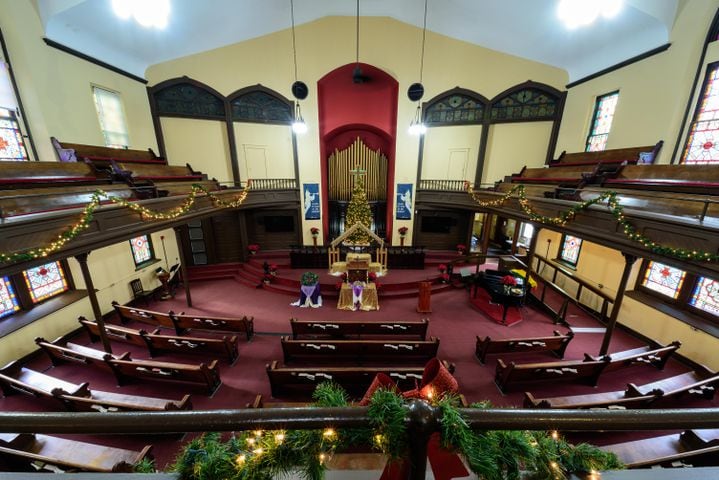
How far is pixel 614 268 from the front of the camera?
23.4ft

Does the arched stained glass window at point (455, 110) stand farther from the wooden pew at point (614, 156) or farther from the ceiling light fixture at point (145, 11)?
the ceiling light fixture at point (145, 11)

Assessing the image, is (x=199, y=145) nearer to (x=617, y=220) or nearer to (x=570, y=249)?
(x=617, y=220)

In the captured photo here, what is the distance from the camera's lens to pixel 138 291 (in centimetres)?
835

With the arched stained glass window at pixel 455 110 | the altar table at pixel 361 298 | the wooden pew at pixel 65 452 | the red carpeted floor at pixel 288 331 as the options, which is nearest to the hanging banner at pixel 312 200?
the red carpeted floor at pixel 288 331

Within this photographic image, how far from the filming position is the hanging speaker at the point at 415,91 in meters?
10.3

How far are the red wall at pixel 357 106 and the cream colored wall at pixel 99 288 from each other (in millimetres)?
6978

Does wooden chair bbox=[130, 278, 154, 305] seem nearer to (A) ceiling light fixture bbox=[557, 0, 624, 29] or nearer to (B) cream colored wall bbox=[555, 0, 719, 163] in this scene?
(A) ceiling light fixture bbox=[557, 0, 624, 29]

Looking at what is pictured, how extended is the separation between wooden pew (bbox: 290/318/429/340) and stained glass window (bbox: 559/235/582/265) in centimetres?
630

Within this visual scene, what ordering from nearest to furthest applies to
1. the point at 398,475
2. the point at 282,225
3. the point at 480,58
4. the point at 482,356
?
1. the point at 398,475
2. the point at 482,356
3. the point at 480,58
4. the point at 282,225

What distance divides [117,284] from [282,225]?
229 inches

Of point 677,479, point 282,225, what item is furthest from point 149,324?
point 677,479

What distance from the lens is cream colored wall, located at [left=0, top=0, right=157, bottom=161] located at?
5781 mm

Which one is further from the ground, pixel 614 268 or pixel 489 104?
pixel 489 104

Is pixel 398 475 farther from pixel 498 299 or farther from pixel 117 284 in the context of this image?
pixel 117 284
